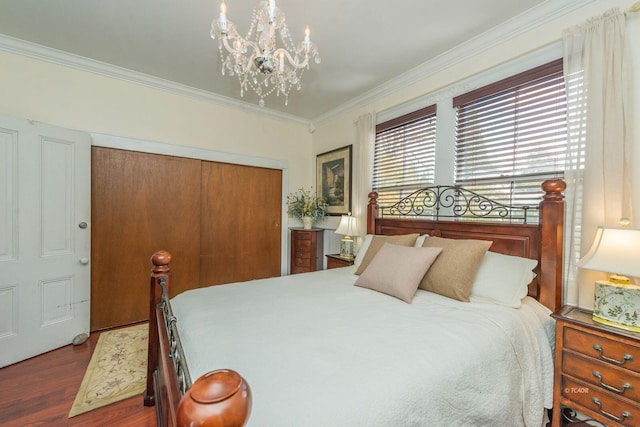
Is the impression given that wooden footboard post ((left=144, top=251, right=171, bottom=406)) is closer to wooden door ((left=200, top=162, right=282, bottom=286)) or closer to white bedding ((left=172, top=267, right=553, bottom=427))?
white bedding ((left=172, top=267, right=553, bottom=427))

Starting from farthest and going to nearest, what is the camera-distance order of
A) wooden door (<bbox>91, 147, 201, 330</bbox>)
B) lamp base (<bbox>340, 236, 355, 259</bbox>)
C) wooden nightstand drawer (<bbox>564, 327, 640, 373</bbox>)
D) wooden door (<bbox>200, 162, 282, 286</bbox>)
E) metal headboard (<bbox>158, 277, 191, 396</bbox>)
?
wooden door (<bbox>200, 162, 282, 286</bbox>) < lamp base (<bbox>340, 236, 355, 259</bbox>) < wooden door (<bbox>91, 147, 201, 330</bbox>) < wooden nightstand drawer (<bbox>564, 327, 640, 373</bbox>) < metal headboard (<bbox>158, 277, 191, 396</bbox>)

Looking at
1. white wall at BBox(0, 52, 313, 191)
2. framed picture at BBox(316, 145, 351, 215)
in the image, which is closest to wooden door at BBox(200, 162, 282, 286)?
white wall at BBox(0, 52, 313, 191)

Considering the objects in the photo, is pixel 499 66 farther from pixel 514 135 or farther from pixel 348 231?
pixel 348 231

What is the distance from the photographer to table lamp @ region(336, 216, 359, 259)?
305cm

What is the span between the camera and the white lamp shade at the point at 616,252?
1.28 metres

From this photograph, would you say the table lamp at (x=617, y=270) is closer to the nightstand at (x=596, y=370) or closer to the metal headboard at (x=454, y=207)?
the nightstand at (x=596, y=370)

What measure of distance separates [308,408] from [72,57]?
3.62 metres

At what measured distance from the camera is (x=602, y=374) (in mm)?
1357

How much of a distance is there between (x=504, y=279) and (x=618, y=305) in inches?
19.2

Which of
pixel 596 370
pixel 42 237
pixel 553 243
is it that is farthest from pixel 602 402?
pixel 42 237

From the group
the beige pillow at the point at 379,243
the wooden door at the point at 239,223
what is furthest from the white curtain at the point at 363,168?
the wooden door at the point at 239,223

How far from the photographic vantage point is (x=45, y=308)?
2381 millimetres

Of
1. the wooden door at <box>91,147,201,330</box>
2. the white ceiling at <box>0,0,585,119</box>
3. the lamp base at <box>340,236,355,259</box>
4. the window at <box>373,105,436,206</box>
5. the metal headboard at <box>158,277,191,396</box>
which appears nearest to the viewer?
the metal headboard at <box>158,277,191,396</box>

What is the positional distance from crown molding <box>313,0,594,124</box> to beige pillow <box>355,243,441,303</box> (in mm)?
1775
